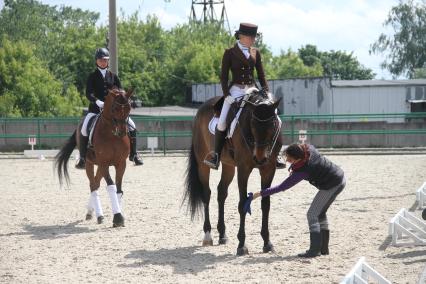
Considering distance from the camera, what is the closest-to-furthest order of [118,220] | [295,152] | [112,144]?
[295,152]
[118,220]
[112,144]

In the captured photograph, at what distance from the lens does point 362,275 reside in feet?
22.3

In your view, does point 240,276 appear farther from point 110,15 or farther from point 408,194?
point 110,15

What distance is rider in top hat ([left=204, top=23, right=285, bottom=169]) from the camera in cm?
956

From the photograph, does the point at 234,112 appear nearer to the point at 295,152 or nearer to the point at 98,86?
the point at 295,152

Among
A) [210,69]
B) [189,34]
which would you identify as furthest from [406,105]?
[189,34]

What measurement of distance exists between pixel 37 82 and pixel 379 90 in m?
19.4

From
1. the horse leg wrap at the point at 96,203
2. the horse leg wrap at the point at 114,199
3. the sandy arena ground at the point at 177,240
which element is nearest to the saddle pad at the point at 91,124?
the horse leg wrap at the point at 96,203

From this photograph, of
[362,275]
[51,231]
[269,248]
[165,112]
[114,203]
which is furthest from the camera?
[165,112]

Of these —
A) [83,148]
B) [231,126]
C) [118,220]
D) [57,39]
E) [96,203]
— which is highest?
[57,39]

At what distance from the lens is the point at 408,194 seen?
1444 cm

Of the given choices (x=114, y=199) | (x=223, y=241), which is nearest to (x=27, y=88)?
(x=114, y=199)

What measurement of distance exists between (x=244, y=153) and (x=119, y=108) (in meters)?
2.86

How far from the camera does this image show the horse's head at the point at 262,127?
879 centimetres

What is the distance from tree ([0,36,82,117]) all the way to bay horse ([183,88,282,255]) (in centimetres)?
3519
